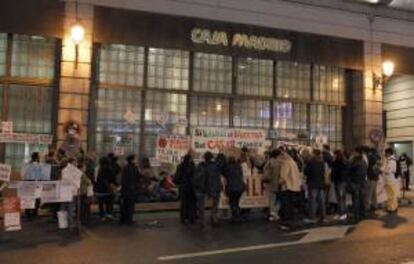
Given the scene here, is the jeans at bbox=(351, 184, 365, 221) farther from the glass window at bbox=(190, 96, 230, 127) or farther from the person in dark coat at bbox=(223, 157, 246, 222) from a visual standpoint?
the glass window at bbox=(190, 96, 230, 127)

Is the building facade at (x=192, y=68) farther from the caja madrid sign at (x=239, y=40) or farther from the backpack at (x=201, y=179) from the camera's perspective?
the backpack at (x=201, y=179)

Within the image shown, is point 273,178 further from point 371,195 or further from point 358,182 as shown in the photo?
point 371,195

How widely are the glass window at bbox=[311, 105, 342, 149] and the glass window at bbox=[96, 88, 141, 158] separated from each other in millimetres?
6928

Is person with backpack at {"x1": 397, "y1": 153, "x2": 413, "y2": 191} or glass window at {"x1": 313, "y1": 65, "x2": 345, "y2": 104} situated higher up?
glass window at {"x1": 313, "y1": 65, "x2": 345, "y2": 104}

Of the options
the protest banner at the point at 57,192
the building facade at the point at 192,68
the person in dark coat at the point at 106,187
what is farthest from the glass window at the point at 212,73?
the protest banner at the point at 57,192

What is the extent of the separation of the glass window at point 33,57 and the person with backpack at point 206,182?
6.30 metres

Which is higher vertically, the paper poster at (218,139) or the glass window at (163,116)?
the glass window at (163,116)

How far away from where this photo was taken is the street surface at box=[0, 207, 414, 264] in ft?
32.9

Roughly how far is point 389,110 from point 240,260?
1827 cm

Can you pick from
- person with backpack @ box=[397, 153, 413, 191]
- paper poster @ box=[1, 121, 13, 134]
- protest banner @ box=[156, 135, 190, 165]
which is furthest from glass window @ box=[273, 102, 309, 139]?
paper poster @ box=[1, 121, 13, 134]

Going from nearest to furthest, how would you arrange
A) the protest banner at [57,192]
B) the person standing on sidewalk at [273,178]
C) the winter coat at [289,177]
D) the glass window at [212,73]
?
1. the protest banner at [57,192]
2. the winter coat at [289,177]
3. the person standing on sidewalk at [273,178]
4. the glass window at [212,73]

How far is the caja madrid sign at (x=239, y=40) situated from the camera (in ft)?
65.0

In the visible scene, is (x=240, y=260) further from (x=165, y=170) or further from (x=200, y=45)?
(x=200, y=45)

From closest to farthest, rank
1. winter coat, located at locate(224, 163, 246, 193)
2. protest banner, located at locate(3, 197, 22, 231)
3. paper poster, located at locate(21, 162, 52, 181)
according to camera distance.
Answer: protest banner, located at locate(3, 197, 22, 231) → paper poster, located at locate(21, 162, 52, 181) → winter coat, located at locate(224, 163, 246, 193)
